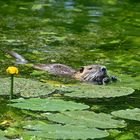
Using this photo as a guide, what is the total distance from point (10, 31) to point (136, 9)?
4.11m

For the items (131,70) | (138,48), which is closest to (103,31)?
(138,48)

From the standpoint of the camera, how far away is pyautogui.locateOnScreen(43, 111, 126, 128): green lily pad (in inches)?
214

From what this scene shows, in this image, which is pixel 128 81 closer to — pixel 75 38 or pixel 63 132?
pixel 63 132

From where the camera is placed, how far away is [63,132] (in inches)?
201

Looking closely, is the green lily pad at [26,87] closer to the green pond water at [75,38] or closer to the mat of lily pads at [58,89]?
the mat of lily pads at [58,89]

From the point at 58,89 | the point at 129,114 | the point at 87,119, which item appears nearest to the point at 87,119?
the point at 87,119

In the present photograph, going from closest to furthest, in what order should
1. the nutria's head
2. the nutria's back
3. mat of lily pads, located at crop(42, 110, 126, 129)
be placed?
mat of lily pads, located at crop(42, 110, 126, 129)
the nutria's head
the nutria's back

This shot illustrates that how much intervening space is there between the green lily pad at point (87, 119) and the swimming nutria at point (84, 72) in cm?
194

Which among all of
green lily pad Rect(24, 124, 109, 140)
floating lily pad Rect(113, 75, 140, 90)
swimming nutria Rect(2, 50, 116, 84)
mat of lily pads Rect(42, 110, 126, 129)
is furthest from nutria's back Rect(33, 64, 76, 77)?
A: green lily pad Rect(24, 124, 109, 140)

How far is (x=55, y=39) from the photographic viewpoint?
10.5 metres

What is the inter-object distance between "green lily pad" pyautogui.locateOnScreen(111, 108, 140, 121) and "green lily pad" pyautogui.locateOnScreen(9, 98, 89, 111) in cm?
30

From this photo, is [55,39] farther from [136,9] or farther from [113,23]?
[136,9]

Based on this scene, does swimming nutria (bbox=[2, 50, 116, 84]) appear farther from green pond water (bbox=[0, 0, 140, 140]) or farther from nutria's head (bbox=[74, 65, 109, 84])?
green pond water (bbox=[0, 0, 140, 140])

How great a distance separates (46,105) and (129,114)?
0.73m
